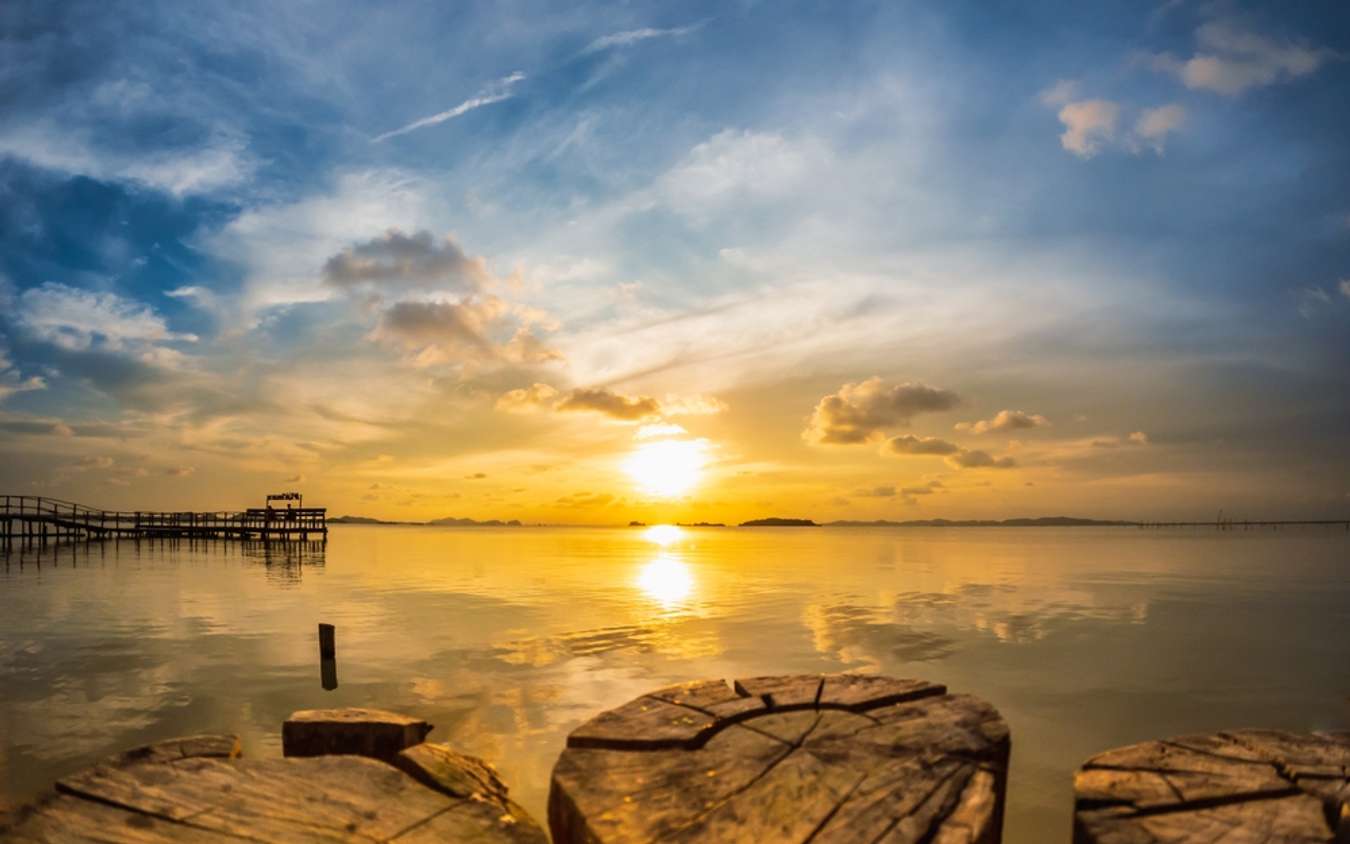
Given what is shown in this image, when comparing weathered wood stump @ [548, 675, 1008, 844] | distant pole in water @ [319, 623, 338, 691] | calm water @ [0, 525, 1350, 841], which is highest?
weathered wood stump @ [548, 675, 1008, 844]

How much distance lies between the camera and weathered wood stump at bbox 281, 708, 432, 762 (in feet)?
14.9

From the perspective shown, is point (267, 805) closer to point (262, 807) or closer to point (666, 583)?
point (262, 807)

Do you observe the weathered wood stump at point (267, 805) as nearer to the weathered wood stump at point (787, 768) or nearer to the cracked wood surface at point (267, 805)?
the cracked wood surface at point (267, 805)

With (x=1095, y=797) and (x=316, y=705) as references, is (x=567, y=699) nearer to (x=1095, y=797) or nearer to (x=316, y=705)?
(x=316, y=705)

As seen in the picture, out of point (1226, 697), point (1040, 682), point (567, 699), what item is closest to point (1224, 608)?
point (1226, 697)

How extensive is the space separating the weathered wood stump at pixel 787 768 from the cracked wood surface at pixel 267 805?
432mm

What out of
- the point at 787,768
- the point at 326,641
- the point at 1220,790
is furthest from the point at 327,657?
the point at 1220,790

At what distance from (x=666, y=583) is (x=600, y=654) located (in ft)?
61.3

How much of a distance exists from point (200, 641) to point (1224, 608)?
98.7ft

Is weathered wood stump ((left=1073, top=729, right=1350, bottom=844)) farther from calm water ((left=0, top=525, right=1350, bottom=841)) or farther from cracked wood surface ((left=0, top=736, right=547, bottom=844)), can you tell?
calm water ((left=0, top=525, right=1350, bottom=841))

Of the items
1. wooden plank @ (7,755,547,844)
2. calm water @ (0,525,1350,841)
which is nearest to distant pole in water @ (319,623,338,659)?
calm water @ (0,525,1350,841)

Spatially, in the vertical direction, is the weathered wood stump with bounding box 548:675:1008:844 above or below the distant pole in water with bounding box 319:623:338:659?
above

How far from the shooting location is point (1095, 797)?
282 centimetres

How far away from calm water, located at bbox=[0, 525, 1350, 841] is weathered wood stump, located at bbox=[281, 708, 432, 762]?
10.8ft
